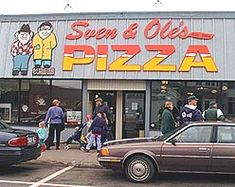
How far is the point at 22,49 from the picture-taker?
15.3m

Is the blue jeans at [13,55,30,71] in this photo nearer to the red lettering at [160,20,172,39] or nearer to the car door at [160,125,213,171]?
the red lettering at [160,20,172,39]

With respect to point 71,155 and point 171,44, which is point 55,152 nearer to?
point 71,155

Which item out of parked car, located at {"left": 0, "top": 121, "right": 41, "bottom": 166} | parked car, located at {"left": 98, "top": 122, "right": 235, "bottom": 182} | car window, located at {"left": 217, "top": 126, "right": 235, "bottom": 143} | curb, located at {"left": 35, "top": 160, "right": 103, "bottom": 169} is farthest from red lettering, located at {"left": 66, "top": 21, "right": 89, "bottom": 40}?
car window, located at {"left": 217, "top": 126, "right": 235, "bottom": 143}

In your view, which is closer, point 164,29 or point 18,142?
point 18,142

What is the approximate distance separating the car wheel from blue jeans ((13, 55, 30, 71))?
7.56 meters

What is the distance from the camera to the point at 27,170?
10.4 metres

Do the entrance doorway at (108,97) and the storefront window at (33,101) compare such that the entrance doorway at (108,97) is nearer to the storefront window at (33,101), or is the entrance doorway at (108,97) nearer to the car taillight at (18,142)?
the storefront window at (33,101)

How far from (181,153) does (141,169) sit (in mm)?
922

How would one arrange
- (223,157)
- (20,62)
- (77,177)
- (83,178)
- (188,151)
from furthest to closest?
1. (20,62)
2. (77,177)
3. (83,178)
4. (188,151)
5. (223,157)

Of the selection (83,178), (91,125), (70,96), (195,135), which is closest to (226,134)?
(195,135)

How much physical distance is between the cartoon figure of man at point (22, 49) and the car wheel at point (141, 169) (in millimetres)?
7533

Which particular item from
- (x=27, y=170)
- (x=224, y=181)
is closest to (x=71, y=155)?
(x=27, y=170)

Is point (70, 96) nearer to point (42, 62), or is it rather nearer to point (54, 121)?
point (42, 62)

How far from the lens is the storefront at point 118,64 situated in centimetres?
1416
